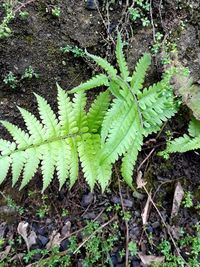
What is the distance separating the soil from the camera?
2.96m

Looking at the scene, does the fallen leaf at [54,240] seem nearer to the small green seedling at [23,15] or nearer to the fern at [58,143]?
the fern at [58,143]

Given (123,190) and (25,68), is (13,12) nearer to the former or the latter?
(25,68)

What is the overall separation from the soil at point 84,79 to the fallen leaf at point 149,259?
44mm

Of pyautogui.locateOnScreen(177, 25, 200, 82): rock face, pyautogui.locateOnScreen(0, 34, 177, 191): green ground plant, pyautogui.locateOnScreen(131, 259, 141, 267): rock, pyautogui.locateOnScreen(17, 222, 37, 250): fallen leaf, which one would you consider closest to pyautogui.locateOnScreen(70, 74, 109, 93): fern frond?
pyautogui.locateOnScreen(0, 34, 177, 191): green ground plant

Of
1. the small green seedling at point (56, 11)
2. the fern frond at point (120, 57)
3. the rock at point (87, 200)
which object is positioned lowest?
the rock at point (87, 200)

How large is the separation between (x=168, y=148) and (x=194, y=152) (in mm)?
337

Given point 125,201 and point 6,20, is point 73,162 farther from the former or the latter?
point 6,20

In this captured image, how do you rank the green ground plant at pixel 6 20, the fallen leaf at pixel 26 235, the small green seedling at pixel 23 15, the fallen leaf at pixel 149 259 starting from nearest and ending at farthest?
the green ground plant at pixel 6 20, the small green seedling at pixel 23 15, the fallen leaf at pixel 149 259, the fallen leaf at pixel 26 235

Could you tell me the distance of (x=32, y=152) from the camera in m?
2.54

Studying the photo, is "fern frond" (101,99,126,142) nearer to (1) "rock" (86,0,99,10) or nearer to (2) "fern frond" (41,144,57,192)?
(2) "fern frond" (41,144,57,192)

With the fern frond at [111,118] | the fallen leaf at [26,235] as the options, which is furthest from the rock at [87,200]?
the fern frond at [111,118]

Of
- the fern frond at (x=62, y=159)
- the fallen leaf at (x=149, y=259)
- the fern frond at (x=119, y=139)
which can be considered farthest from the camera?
the fallen leaf at (x=149, y=259)

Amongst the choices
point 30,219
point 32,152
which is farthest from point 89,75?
point 30,219

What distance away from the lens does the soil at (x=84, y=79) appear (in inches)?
116
